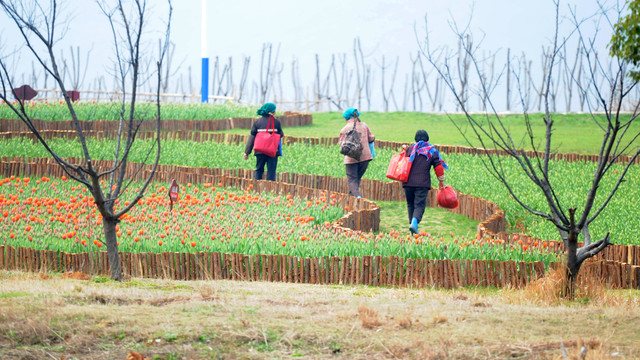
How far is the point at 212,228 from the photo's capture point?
33.4 feet

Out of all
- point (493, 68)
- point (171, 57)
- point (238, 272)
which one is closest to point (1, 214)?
point (238, 272)

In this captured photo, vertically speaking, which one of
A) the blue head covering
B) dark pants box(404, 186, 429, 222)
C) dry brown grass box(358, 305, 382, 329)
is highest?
the blue head covering

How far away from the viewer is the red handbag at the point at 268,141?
45.0ft

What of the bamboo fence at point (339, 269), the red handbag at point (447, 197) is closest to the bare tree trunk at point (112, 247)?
the bamboo fence at point (339, 269)

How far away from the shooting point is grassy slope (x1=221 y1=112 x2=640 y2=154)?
72.9 feet

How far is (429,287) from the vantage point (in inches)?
320

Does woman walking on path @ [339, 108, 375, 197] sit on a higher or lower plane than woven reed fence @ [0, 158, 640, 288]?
higher

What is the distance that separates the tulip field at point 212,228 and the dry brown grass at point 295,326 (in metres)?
1.72

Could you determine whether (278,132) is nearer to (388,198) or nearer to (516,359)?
(388,198)

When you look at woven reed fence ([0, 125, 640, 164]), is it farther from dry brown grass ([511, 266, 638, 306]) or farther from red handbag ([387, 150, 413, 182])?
dry brown grass ([511, 266, 638, 306])

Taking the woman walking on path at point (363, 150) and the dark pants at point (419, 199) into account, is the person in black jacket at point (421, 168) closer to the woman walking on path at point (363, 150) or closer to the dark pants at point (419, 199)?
the dark pants at point (419, 199)

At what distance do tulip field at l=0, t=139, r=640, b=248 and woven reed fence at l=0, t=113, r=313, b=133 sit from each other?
2.82 meters

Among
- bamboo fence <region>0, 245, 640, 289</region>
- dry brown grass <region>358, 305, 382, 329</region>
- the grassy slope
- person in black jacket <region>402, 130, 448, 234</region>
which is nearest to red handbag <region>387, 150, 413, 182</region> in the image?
person in black jacket <region>402, 130, 448, 234</region>

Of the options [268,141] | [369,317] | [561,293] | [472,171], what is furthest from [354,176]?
[369,317]
